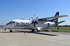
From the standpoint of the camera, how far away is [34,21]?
89.0 feet

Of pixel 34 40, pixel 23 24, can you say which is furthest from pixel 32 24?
pixel 34 40

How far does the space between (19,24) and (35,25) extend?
190 inches

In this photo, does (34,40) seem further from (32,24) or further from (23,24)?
(32,24)

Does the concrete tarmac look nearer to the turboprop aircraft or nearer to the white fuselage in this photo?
the white fuselage

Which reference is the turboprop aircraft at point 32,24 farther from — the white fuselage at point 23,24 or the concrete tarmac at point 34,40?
the concrete tarmac at point 34,40

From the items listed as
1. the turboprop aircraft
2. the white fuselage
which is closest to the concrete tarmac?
the white fuselage

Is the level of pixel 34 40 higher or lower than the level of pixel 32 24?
lower

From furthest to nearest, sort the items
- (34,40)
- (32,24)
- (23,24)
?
(32,24) < (23,24) < (34,40)

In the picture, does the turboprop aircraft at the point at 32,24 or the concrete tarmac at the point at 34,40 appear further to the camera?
the turboprop aircraft at the point at 32,24

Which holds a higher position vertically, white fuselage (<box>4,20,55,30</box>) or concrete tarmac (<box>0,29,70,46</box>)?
white fuselage (<box>4,20,55,30</box>)

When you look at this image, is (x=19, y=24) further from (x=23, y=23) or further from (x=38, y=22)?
(x=38, y=22)

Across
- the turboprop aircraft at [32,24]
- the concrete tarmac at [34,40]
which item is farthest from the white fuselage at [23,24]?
the concrete tarmac at [34,40]

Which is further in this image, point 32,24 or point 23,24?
point 32,24

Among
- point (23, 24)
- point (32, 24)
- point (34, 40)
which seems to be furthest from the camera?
point (32, 24)
